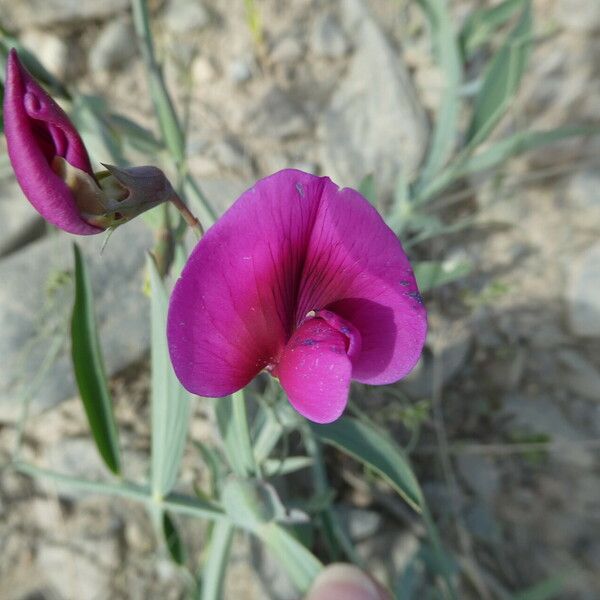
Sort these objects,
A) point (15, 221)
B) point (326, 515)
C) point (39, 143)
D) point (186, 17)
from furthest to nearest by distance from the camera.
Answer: point (186, 17)
point (15, 221)
point (326, 515)
point (39, 143)

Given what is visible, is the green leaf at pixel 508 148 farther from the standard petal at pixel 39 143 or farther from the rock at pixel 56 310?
the standard petal at pixel 39 143

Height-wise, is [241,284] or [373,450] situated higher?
[241,284]

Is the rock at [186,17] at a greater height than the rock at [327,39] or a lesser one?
greater

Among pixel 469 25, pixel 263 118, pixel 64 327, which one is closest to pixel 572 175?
pixel 469 25

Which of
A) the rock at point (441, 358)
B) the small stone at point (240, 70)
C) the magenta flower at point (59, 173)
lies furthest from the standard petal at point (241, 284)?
the small stone at point (240, 70)

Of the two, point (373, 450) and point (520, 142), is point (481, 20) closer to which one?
point (520, 142)

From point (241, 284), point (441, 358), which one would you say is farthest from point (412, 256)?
point (241, 284)
